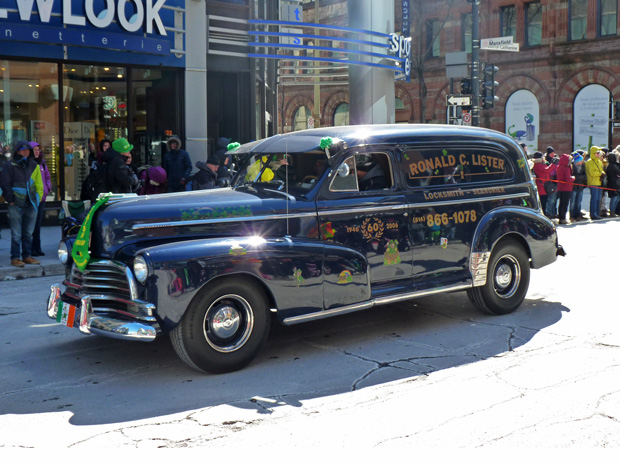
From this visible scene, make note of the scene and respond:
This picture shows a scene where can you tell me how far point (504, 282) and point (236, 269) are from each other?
3556mm

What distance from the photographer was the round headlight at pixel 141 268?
5.91 meters

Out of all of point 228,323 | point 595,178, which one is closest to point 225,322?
point 228,323

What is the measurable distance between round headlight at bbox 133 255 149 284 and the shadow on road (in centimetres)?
85

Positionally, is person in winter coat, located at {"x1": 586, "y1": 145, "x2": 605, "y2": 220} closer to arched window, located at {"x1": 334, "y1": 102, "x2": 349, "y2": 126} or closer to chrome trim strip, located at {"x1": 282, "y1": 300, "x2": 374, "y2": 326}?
chrome trim strip, located at {"x1": 282, "y1": 300, "x2": 374, "y2": 326}

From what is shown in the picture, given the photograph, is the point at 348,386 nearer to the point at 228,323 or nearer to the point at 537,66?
the point at 228,323

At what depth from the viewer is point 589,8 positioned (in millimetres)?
34875

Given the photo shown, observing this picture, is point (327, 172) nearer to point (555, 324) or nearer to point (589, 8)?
point (555, 324)

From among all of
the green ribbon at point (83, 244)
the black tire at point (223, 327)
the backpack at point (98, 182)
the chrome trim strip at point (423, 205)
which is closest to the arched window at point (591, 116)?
the backpack at point (98, 182)

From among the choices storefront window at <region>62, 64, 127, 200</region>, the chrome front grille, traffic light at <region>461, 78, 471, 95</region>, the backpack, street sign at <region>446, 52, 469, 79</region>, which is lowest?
the chrome front grille

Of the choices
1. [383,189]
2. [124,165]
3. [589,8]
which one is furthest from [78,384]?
[589,8]

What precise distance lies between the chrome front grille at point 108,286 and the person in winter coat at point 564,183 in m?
15.3

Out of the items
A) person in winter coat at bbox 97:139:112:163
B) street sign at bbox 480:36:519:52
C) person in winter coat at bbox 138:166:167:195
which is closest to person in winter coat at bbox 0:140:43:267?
person in winter coat at bbox 97:139:112:163

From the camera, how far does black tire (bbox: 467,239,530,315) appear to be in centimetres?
824

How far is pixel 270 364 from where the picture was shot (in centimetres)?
658
